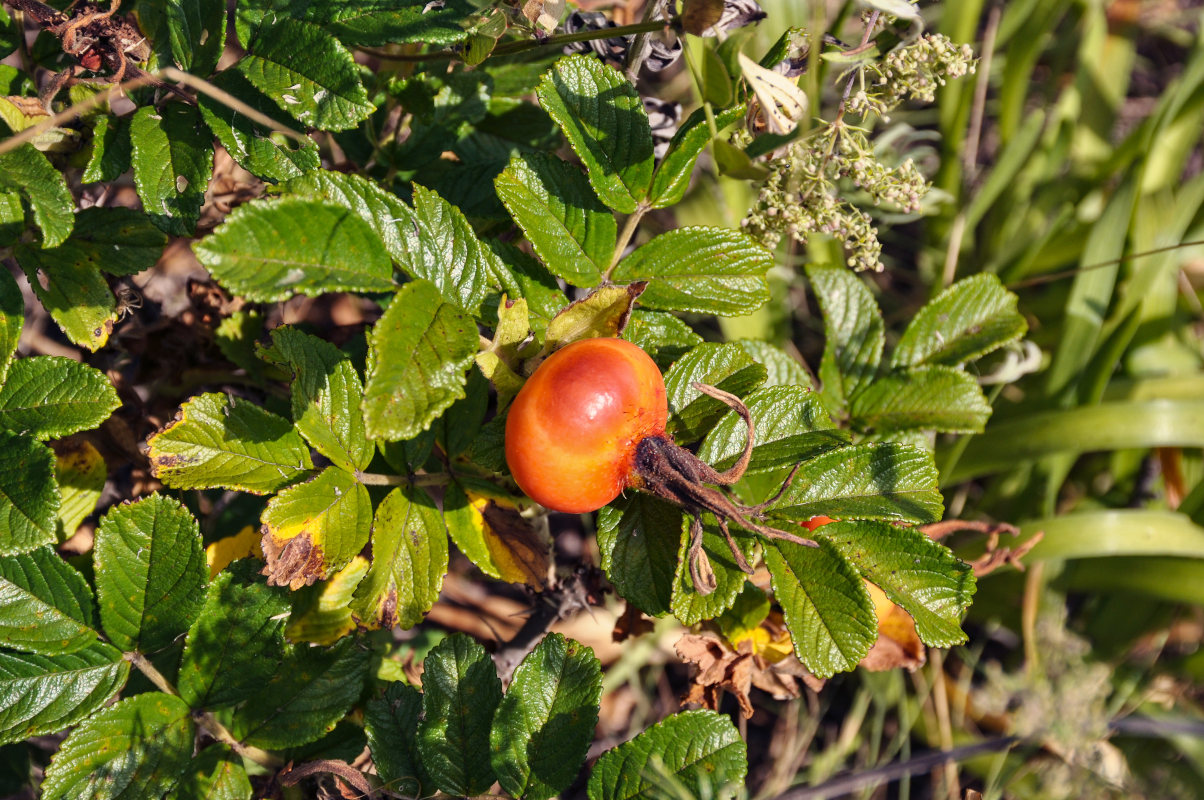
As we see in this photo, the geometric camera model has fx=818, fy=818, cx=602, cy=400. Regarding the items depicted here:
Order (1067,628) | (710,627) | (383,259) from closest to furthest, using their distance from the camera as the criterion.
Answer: (383,259) < (710,627) < (1067,628)

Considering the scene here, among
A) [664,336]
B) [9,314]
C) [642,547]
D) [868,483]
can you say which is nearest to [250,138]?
[9,314]

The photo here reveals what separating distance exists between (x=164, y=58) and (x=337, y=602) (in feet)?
3.17

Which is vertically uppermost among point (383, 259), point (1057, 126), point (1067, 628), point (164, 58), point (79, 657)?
point (164, 58)

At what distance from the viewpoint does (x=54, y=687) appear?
4.12 ft

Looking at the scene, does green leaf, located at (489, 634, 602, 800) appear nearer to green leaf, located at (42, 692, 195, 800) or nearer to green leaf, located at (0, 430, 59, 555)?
green leaf, located at (42, 692, 195, 800)

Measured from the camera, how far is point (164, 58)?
51.9 inches

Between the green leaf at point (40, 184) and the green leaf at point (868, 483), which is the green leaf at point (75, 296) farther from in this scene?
the green leaf at point (868, 483)

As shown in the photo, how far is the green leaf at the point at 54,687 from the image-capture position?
1.22 meters

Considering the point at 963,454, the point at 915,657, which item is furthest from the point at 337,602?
the point at 963,454

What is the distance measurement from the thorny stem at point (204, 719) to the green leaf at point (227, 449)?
1.05ft

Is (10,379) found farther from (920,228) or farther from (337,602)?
(920,228)

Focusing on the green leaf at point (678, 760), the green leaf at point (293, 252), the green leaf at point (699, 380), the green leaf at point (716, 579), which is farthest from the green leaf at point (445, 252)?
the green leaf at point (678, 760)

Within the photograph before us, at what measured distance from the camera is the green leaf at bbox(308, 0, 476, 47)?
124 centimetres

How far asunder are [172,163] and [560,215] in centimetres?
61
